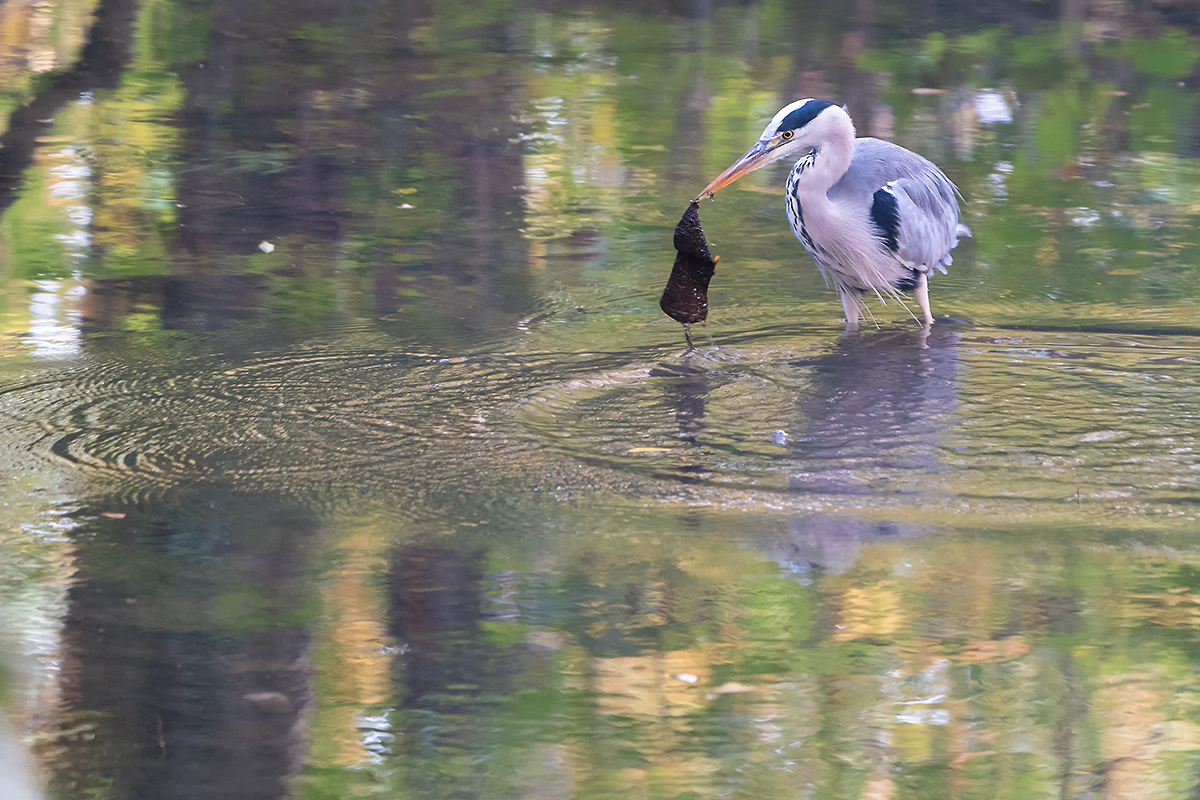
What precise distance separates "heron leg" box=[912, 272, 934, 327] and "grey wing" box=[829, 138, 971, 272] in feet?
0.15

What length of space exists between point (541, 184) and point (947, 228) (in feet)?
8.37

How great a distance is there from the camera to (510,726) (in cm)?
307

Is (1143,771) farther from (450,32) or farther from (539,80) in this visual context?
(450,32)

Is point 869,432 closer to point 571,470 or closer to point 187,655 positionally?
point 571,470

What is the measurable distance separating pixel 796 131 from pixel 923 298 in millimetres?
960

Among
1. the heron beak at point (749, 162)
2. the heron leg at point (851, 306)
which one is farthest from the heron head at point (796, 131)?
the heron leg at point (851, 306)

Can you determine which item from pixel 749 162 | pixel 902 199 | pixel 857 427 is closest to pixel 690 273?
pixel 749 162

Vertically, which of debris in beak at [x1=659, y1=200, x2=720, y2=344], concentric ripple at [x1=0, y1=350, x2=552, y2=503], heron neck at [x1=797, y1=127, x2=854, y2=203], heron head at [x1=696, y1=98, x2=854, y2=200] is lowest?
concentric ripple at [x1=0, y1=350, x2=552, y2=503]

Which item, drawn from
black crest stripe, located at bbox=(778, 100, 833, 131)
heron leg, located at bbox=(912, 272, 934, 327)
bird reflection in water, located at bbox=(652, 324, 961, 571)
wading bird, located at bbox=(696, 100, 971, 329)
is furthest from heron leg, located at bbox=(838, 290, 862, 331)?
black crest stripe, located at bbox=(778, 100, 833, 131)

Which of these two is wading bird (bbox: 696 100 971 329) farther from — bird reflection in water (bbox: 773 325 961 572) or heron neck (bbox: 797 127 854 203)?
bird reflection in water (bbox: 773 325 961 572)

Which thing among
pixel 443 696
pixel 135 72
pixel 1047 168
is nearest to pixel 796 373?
pixel 443 696

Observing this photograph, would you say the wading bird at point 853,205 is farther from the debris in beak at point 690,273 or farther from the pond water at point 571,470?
the debris in beak at point 690,273

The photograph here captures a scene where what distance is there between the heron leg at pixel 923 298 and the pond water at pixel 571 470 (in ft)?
0.47

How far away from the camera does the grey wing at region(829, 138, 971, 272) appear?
5715 mm
